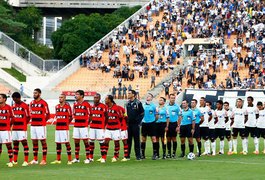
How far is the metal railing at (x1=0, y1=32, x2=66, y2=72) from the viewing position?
75.9 m

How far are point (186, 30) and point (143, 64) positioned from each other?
19.0 feet

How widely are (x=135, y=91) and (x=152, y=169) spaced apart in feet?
19.1

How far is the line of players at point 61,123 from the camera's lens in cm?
2719

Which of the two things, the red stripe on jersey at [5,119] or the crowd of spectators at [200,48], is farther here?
the crowd of spectators at [200,48]

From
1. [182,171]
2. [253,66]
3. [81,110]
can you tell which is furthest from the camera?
[253,66]

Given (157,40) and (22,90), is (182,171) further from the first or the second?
(157,40)

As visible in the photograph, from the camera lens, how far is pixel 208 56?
6850 centimetres

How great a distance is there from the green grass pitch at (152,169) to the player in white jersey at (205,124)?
1921 mm

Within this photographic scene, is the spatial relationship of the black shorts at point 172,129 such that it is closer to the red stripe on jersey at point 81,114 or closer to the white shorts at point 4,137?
the red stripe on jersey at point 81,114

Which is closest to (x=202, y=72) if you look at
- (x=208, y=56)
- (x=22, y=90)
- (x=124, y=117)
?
(x=208, y=56)

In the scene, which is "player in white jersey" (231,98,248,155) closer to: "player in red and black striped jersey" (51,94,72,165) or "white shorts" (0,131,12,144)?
"player in red and black striped jersey" (51,94,72,165)

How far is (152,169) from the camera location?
25062 mm

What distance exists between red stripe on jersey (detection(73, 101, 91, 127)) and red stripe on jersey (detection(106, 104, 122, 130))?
30.3 inches

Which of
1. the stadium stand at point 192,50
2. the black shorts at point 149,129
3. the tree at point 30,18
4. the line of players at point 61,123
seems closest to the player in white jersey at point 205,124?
the black shorts at point 149,129
